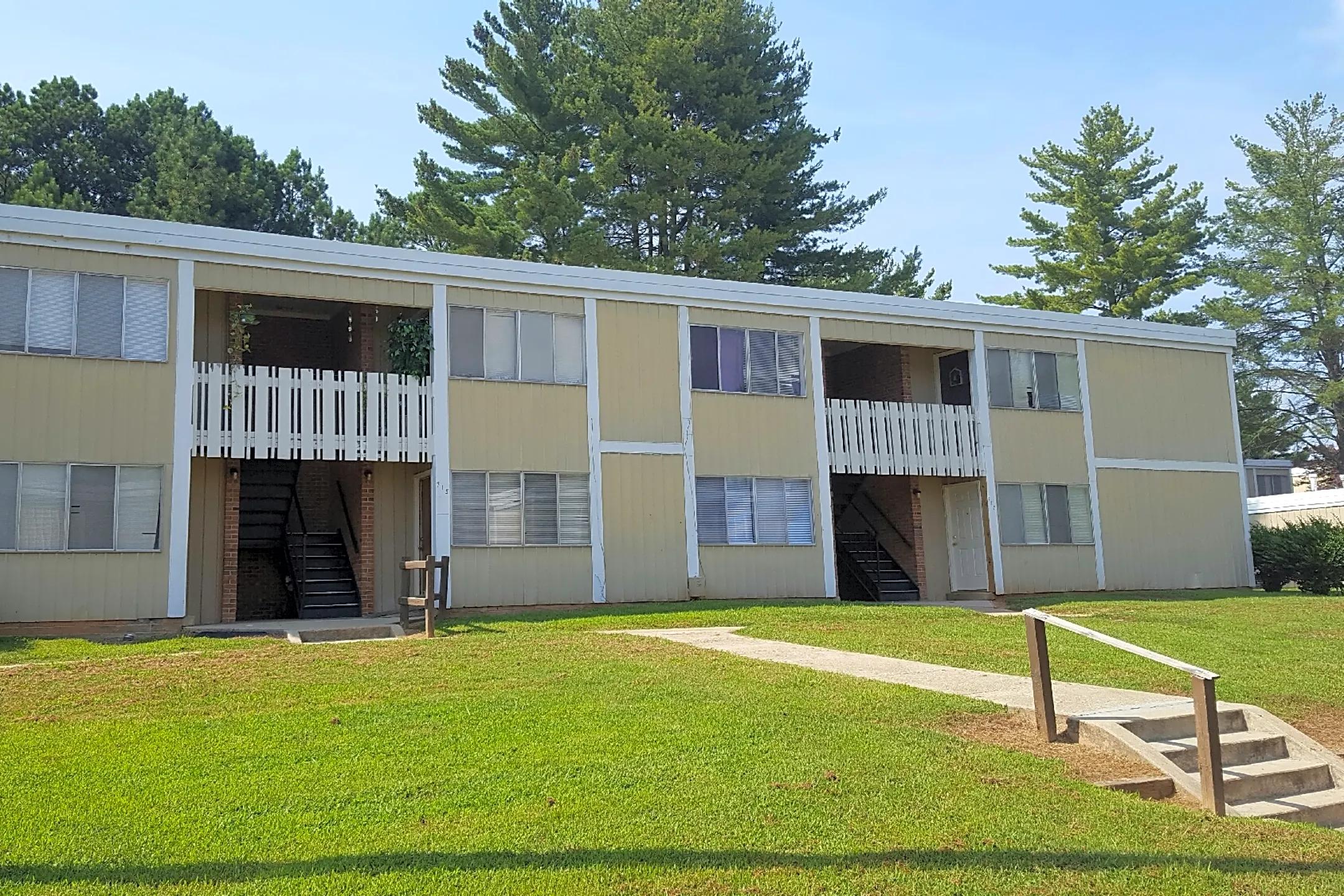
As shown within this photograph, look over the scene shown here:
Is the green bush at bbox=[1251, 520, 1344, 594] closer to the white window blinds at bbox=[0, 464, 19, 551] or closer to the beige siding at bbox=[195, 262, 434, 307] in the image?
the beige siding at bbox=[195, 262, 434, 307]

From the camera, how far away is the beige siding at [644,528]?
18844 mm

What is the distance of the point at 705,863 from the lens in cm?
550

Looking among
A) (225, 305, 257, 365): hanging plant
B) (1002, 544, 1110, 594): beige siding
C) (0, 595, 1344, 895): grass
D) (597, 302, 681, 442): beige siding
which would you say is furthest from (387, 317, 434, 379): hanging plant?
(1002, 544, 1110, 594): beige siding

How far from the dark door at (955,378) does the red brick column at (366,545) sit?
35.3 feet

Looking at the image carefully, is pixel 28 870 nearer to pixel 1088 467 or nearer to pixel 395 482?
pixel 395 482

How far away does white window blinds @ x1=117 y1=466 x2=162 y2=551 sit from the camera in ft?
51.4

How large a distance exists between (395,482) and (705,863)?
580 inches

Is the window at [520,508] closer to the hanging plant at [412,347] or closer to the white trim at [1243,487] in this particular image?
the hanging plant at [412,347]

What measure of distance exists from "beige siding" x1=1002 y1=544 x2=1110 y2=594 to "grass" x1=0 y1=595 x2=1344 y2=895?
10719 mm

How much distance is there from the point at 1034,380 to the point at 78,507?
16.3m

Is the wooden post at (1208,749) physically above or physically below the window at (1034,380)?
below

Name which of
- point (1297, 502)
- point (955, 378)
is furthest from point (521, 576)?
point (1297, 502)

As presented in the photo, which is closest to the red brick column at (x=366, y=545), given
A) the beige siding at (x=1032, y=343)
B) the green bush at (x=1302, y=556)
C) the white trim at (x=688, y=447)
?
the white trim at (x=688, y=447)

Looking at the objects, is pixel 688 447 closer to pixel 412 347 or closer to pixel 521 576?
pixel 521 576
